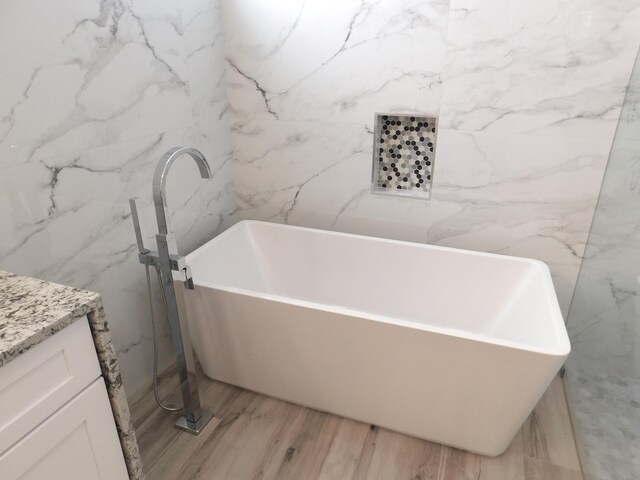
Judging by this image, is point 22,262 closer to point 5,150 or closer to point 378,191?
point 5,150

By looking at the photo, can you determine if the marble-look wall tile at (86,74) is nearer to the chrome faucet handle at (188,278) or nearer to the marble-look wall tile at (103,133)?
the marble-look wall tile at (103,133)

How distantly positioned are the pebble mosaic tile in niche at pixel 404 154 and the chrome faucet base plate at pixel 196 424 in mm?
1287

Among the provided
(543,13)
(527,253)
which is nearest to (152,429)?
(527,253)

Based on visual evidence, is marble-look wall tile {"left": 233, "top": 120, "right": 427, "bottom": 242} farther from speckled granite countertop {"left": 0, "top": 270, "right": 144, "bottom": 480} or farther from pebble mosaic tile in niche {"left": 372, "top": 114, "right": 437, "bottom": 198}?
speckled granite countertop {"left": 0, "top": 270, "right": 144, "bottom": 480}

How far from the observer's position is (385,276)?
209 cm

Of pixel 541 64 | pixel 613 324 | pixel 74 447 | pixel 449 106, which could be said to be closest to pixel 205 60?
pixel 449 106

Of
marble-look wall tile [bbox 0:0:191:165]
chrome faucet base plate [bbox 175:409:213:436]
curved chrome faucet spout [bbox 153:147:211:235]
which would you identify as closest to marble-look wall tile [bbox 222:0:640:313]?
marble-look wall tile [bbox 0:0:191:165]

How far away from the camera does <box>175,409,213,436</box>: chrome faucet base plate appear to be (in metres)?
1.72

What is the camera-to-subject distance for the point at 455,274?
6.43 feet

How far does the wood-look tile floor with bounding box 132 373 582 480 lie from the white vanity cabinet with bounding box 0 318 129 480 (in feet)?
2.00

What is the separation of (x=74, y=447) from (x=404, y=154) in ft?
5.52

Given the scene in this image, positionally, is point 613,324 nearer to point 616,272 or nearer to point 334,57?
point 616,272

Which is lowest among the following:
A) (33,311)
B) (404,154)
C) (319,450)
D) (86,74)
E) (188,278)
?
(319,450)

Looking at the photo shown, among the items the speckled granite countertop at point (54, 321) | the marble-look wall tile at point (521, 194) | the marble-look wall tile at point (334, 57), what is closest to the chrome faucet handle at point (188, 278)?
the speckled granite countertop at point (54, 321)
